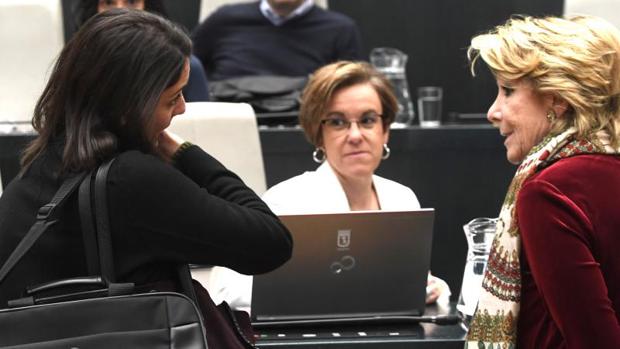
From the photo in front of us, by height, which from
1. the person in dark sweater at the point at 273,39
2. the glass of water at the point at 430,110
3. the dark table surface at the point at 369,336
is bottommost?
the glass of water at the point at 430,110

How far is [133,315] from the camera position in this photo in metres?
1.63

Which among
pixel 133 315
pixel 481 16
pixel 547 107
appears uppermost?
pixel 547 107

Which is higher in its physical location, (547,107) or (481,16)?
(547,107)

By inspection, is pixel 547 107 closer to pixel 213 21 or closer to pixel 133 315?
pixel 133 315

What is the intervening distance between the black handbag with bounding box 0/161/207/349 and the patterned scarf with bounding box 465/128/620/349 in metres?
0.63

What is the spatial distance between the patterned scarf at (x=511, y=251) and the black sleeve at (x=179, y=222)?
46 centimetres

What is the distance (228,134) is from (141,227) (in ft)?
4.37

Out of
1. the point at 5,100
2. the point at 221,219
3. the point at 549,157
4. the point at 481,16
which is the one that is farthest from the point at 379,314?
the point at 481,16

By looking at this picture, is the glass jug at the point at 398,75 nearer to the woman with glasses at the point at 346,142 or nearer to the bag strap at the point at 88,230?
the woman with glasses at the point at 346,142

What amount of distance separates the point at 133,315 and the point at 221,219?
0.22 m

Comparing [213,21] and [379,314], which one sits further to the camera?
[213,21]

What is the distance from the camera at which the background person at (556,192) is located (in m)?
1.87

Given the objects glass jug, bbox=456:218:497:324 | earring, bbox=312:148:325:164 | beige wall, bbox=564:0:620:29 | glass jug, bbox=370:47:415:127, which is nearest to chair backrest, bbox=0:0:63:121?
earring, bbox=312:148:325:164

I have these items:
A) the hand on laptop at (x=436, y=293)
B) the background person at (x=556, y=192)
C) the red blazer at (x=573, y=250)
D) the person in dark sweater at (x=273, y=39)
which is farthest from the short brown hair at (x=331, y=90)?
the person in dark sweater at (x=273, y=39)
